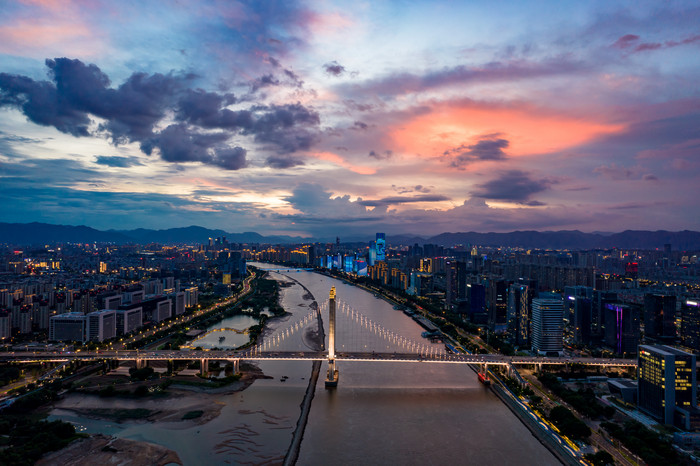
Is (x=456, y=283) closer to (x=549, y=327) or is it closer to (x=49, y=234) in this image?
(x=549, y=327)

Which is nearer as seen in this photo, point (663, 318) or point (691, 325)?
point (691, 325)

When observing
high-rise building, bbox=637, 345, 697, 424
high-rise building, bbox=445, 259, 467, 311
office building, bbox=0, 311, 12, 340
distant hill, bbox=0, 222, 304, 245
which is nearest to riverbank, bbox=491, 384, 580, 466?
high-rise building, bbox=637, 345, 697, 424

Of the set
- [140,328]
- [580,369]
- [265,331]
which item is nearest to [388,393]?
[580,369]

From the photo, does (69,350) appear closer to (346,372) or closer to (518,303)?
(346,372)

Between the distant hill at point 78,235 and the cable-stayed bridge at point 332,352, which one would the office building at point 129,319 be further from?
the distant hill at point 78,235

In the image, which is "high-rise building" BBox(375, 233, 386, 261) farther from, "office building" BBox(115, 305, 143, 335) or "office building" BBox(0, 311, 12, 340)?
"office building" BBox(0, 311, 12, 340)

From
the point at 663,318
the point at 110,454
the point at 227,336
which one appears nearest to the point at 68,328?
the point at 227,336
